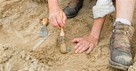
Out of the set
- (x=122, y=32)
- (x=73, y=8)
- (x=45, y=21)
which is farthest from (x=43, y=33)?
(x=122, y=32)

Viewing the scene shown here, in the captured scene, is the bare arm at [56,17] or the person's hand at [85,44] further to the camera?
the person's hand at [85,44]

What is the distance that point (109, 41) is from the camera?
7.63 ft

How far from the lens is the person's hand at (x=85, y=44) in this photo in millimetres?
2309

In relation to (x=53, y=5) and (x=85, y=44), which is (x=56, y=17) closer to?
(x=53, y=5)

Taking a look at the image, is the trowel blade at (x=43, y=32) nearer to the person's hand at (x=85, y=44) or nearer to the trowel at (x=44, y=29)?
the trowel at (x=44, y=29)

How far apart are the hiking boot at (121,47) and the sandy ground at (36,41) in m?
0.06

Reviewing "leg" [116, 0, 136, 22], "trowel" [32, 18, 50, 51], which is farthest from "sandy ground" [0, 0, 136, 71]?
"leg" [116, 0, 136, 22]

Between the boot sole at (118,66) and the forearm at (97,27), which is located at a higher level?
the forearm at (97,27)

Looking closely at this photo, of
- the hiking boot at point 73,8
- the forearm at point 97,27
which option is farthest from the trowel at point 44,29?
the forearm at point 97,27

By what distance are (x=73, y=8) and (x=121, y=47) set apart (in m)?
0.71

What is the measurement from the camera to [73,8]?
270 centimetres

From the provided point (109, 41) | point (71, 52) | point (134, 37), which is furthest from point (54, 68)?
point (134, 37)

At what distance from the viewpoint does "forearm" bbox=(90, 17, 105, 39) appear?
2.36m

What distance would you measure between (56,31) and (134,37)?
531 millimetres
